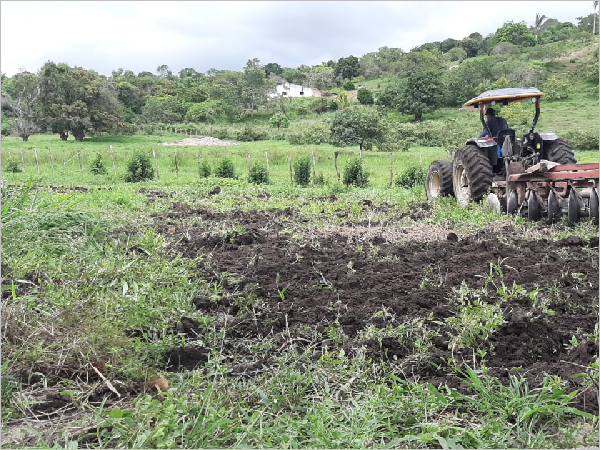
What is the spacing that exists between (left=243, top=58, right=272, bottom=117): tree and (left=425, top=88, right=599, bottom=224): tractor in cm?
4871

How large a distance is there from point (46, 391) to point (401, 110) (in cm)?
4848

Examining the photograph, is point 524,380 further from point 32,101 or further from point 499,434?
point 32,101

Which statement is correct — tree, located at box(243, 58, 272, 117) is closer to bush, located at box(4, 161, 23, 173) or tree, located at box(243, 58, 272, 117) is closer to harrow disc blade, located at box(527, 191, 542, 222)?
bush, located at box(4, 161, 23, 173)

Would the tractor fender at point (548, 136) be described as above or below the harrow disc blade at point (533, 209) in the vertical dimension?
above

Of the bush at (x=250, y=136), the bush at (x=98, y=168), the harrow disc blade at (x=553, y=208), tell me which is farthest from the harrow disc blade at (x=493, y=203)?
the bush at (x=250, y=136)

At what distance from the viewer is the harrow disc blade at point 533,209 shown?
702cm

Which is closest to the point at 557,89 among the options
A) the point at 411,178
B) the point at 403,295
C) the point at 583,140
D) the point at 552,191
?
the point at 583,140

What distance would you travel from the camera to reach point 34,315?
11.1 feet

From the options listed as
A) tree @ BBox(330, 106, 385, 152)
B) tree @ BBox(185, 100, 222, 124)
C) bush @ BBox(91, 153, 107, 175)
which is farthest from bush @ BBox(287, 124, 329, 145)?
bush @ BBox(91, 153, 107, 175)

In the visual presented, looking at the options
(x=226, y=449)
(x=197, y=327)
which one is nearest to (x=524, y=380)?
(x=226, y=449)

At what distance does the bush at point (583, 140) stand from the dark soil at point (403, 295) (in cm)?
2703

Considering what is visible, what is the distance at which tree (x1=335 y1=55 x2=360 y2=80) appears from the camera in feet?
252

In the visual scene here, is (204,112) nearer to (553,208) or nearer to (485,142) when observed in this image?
(485,142)

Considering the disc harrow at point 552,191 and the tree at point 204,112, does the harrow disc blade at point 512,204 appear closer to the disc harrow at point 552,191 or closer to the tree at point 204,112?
the disc harrow at point 552,191
